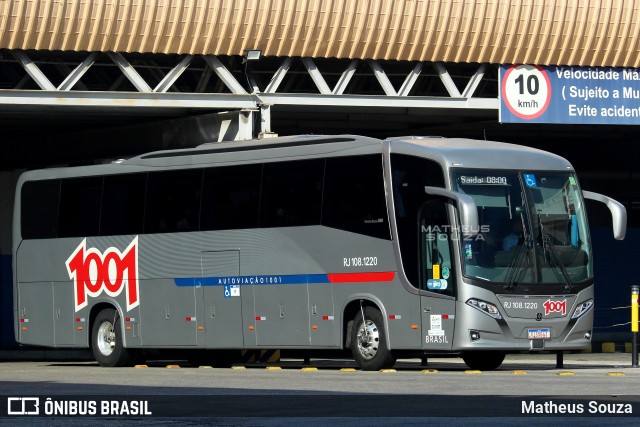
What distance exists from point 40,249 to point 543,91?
11229 mm

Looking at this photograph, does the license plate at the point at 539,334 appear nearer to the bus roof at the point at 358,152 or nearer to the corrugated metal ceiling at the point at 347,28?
the bus roof at the point at 358,152

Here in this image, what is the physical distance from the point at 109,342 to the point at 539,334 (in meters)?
8.55

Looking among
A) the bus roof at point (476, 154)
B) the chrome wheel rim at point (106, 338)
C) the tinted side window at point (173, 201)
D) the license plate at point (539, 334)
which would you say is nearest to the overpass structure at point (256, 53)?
the tinted side window at point (173, 201)

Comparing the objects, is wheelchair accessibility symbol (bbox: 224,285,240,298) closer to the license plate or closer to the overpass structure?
the overpass structure

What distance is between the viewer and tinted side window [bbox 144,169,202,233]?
26891 millimetres

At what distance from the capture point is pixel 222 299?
26609 mm

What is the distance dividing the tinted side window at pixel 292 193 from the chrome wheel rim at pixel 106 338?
4220 millimetres

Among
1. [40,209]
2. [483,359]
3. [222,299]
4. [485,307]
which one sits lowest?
[483,359]

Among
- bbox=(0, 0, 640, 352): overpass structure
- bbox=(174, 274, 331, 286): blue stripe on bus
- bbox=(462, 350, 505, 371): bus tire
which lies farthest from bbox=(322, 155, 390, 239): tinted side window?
bbox=(0, 0, 640, 352): overpass structure

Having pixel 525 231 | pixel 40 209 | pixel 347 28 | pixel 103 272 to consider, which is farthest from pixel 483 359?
pixel 347 28

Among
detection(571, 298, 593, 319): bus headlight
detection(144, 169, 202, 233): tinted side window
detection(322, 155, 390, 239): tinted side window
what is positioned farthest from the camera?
detection(144, 169, 202, 233): tinted side window

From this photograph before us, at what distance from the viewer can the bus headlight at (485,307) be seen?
2302 centimetres

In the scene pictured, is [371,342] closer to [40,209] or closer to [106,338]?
[106,338]

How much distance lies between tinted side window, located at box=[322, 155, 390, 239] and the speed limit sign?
379 inches
